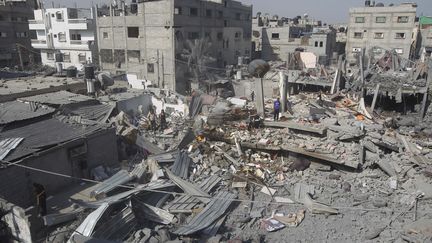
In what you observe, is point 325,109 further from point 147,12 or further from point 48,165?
point 147,12

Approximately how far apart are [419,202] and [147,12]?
31.7m

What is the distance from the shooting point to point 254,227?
13711mm

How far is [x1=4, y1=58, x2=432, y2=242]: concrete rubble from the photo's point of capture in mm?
12961

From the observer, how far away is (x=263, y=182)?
16.6 m

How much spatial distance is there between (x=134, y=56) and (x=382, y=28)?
36591 mm

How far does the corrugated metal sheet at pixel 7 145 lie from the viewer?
13.4 m

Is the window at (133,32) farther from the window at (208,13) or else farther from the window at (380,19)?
the window at (380,19)

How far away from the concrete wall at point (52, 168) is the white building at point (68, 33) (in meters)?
30.5

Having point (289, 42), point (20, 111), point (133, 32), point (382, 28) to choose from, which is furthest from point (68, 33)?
point (382, 28)

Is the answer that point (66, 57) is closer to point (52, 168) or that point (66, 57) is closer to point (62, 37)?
point (62, 37)

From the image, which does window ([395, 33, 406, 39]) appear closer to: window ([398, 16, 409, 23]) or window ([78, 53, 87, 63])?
window ([398, 16, 409, 23])

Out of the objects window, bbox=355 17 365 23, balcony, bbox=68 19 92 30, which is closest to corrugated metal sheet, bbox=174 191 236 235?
balcony, bbox=68 19 92 30

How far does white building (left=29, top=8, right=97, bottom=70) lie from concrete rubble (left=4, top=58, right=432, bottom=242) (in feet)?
82.1

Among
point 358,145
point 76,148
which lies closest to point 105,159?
point 76,148
